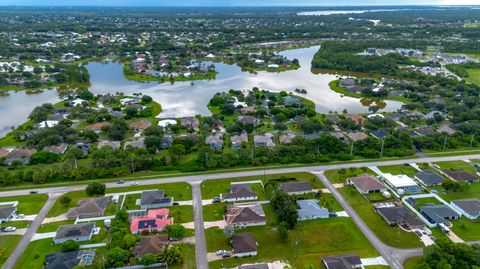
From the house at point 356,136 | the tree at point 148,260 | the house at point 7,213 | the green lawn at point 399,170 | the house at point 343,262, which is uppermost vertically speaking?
the tree at point 148,260

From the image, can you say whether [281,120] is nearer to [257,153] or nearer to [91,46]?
[257,153]

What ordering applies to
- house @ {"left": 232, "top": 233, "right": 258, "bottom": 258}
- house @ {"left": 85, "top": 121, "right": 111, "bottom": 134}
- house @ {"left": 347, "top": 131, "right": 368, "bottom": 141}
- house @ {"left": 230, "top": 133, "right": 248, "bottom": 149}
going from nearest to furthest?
house @ {"left": 232, "top": 233, "right": 258, "bottom": 258}
house @ {"left": 230, "top": 133, "right": 248, "bottom": 149}
house @ {"left": 347, "top": 131, "right": 368, "bottom": 141}
house @ {"left": 85, "top": 121, "right": 111, "bottom": 134}

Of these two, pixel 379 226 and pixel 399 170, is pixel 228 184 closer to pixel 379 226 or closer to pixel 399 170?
pixel 379 226

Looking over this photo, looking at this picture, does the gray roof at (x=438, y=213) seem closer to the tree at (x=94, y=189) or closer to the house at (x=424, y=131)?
the house at (x=424, y=131)

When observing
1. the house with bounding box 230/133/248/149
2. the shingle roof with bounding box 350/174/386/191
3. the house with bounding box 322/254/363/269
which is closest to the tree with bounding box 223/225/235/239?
the house with bounding box 322/254/363/269

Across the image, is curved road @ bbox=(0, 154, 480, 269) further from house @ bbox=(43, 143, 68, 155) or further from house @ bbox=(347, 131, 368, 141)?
house @ bbox=(43, 143, 68, 155)

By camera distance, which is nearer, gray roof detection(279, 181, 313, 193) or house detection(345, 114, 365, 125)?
gray roof detection(279, 181, 313, 193)

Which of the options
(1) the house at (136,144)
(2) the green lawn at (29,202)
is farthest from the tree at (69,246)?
(1) the house at (136,144)
